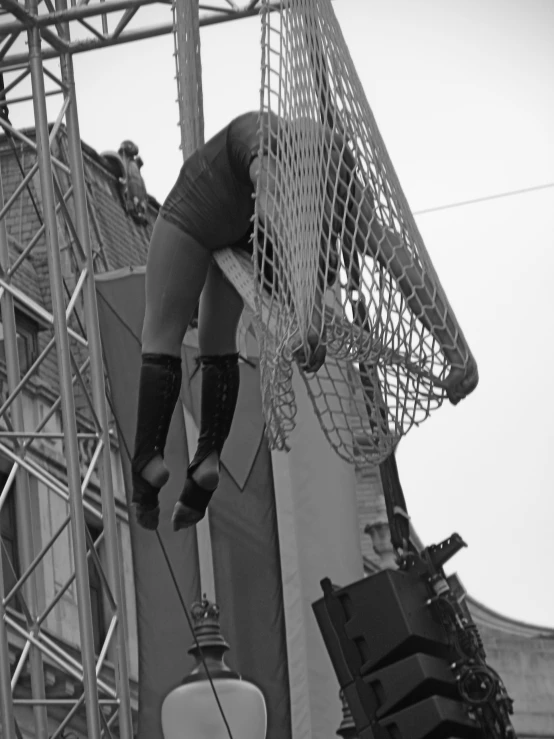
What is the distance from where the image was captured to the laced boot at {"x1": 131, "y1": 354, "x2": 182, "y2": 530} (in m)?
4.69

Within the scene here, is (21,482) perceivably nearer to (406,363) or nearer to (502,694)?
(502,694)

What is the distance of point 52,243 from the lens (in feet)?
25.2

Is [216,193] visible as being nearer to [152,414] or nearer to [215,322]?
[215,322]

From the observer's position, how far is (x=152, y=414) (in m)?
4.72

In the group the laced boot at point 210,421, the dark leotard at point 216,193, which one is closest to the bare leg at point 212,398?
the laced boot at point 210,421

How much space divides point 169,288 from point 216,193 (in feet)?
0.96

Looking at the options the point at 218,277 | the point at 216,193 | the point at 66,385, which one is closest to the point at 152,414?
the point at 218,277

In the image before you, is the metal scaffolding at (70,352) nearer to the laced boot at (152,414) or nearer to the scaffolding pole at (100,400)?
the scaffolding pole at (100,400)

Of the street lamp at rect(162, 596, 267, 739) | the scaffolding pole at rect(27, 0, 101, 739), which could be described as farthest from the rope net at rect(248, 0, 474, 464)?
the scaffolding pole at rect(27, 0, 101, 739)

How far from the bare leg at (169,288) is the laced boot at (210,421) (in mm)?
131

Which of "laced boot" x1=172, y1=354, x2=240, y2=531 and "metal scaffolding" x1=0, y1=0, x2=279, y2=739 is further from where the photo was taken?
"metal scaffolding" x1=0, y1=0, x2=279, y2=739

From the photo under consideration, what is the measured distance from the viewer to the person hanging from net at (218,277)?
4219mm

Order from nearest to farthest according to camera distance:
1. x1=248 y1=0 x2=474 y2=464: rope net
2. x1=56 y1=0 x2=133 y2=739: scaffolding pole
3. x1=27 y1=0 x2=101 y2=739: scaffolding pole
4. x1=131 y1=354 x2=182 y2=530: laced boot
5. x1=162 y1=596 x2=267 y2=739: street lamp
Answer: x1=248 y1=0 x2=474 y2=464: rope net, x1=131 y1=354 x2=182 y2=530: laced boot, x1=162 y1=596 x2=267 y2=739: street lamp, x1=27 y1=0 x2=101 y2=739: scaffolding pole, x1=56 y1=0 x2=133 y2=739: scaffolding pole

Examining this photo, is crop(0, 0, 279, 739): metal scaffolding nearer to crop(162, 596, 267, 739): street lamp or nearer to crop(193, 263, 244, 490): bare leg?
crop(162, 596, 267, 739): street lamp
